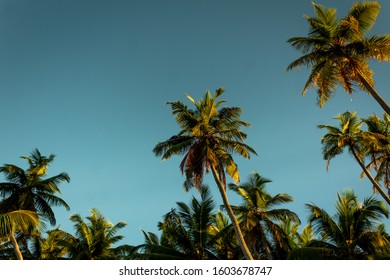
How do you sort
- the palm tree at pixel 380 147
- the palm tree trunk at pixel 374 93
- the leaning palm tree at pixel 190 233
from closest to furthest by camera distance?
the palm tree trunk at pixel 374 93
the leaning palm tree at pixel 190 233
the palm tree at pixel 380 147

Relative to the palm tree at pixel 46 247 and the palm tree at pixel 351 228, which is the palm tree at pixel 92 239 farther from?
the palm tree at pixel 351 228

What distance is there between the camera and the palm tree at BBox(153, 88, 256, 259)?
2144 cm

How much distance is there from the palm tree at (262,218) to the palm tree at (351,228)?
2664 mm

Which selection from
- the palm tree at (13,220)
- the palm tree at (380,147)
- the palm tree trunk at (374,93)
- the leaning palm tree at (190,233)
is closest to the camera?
the palm tree at (13,220)

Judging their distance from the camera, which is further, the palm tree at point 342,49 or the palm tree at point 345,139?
the palm tree at point 345,139

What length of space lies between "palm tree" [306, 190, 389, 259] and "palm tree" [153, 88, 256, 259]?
5.42m

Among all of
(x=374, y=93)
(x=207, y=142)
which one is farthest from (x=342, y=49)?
(x=207, y=142)

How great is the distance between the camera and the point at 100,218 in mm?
28375

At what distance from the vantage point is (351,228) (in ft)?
66.6

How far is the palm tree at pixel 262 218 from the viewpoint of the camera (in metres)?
23.7

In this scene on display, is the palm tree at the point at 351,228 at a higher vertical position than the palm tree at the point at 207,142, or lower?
lower

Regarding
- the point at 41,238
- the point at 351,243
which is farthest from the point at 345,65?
the point at 41,238

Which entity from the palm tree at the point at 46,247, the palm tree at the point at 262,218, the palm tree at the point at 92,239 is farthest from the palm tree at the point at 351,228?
the palm tree at the point at 46,247
